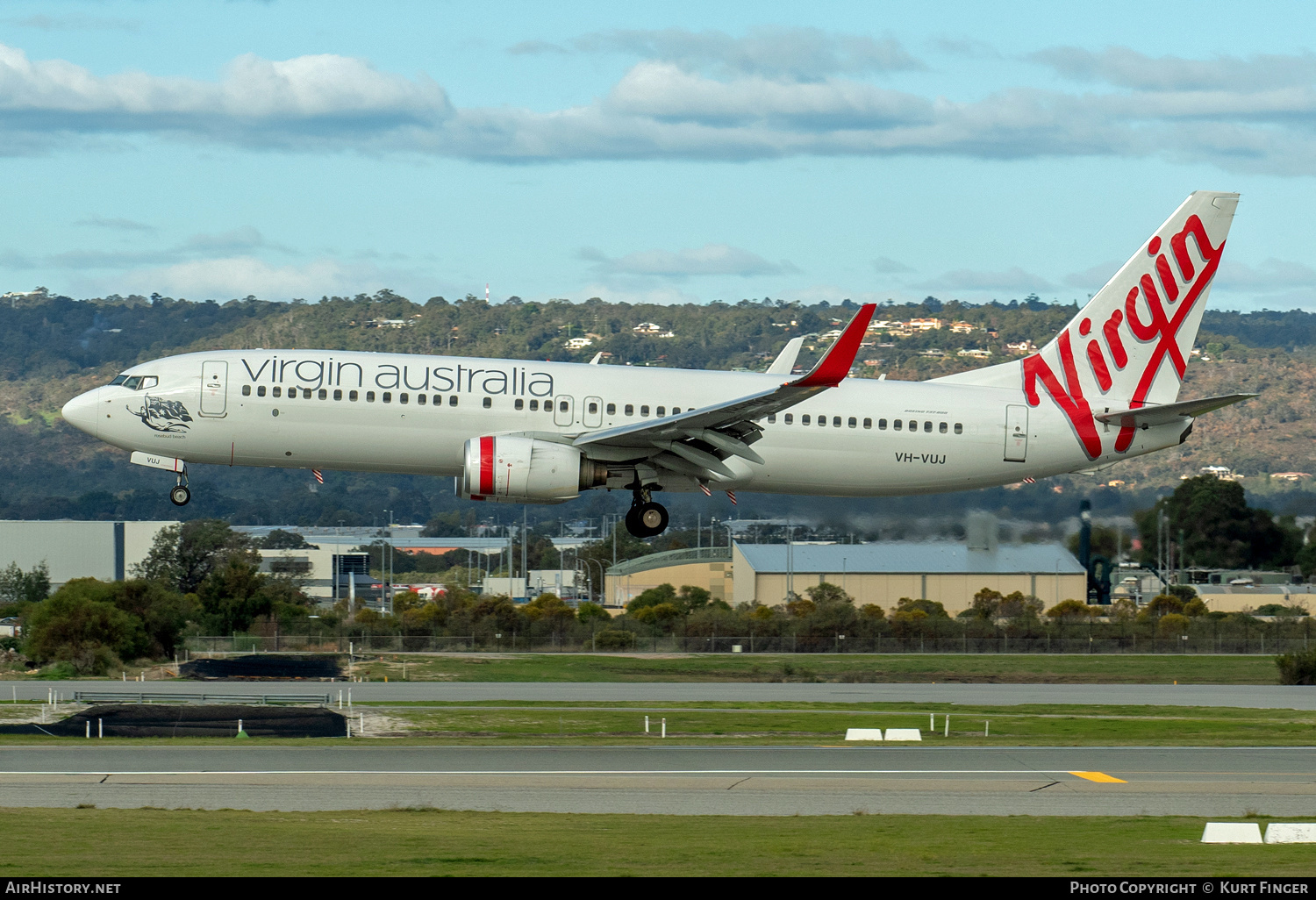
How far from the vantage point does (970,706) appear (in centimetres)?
5631

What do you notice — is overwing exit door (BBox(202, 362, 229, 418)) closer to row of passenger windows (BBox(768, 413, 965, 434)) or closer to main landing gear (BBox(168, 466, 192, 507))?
main landing gear (BBox(168, 466, 192, 507))

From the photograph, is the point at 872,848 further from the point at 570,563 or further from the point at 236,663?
the point at 570,563

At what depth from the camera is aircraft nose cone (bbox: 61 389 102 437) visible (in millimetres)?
38250

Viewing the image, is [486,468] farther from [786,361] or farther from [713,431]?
[786,361]

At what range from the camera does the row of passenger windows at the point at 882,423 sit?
38562mm

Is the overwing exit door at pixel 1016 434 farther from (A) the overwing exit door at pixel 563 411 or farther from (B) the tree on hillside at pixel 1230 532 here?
(B) the tree on hillside at pixel 1230 532

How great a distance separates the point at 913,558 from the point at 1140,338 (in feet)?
136

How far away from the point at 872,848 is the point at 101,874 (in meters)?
11.6

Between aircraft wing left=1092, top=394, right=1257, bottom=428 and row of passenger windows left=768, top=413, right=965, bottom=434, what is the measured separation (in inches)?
163

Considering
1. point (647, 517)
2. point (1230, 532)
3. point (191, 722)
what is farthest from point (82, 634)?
point (1230, 532)

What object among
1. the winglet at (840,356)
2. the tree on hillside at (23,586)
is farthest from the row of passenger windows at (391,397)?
the tree on hillside at (23,586)

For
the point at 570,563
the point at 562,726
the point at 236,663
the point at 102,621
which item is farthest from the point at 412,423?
the point at 570,563

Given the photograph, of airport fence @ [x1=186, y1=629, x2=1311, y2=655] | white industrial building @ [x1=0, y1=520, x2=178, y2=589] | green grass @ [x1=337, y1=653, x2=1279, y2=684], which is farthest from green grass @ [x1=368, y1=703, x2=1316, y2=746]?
white industrial building @ [x1=0, y1=520, x2=178, y2=589]

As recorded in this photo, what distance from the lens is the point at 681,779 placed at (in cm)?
→ 3406
